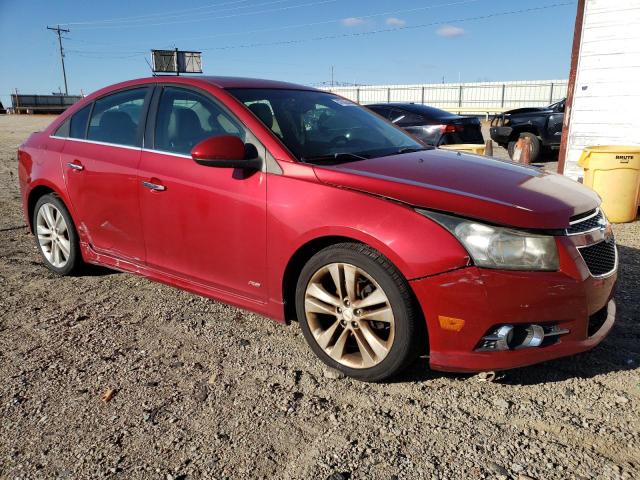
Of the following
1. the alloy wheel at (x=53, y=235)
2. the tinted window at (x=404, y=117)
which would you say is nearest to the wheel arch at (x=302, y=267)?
the alloy wheel at (x=53, y=235)

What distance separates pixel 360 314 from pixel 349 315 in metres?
0.07

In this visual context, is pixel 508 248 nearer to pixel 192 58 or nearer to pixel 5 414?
pixel 5 414

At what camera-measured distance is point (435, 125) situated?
9500mm

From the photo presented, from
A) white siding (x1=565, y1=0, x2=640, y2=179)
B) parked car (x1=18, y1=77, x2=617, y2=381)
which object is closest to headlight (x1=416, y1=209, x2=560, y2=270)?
parked car (x1=18, y1=77, x2=617, y2=381)

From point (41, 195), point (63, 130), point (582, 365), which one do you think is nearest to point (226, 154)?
point (63, 130)

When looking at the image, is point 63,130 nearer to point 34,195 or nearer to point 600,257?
point 34,195

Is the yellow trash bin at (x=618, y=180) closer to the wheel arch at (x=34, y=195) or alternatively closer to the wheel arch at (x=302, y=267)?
the wheel arch at (x=302, y=267)

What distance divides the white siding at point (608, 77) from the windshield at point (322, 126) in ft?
18.6

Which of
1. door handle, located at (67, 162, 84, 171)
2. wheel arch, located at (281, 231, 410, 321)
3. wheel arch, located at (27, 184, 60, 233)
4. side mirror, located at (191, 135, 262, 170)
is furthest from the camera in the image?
wheel arch, located at (27, 184, 60, 233)

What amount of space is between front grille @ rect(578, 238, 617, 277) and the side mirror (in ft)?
5.92

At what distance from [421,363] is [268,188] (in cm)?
137

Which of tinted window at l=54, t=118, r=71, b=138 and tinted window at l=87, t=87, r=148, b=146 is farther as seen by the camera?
tinted window at l=54, t=118, r=71, b=138

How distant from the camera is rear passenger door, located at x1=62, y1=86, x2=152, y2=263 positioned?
373cm

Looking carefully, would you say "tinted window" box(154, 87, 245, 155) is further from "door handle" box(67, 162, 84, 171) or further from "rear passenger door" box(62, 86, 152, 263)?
"door handle" box(67, 162, 84, 171)
